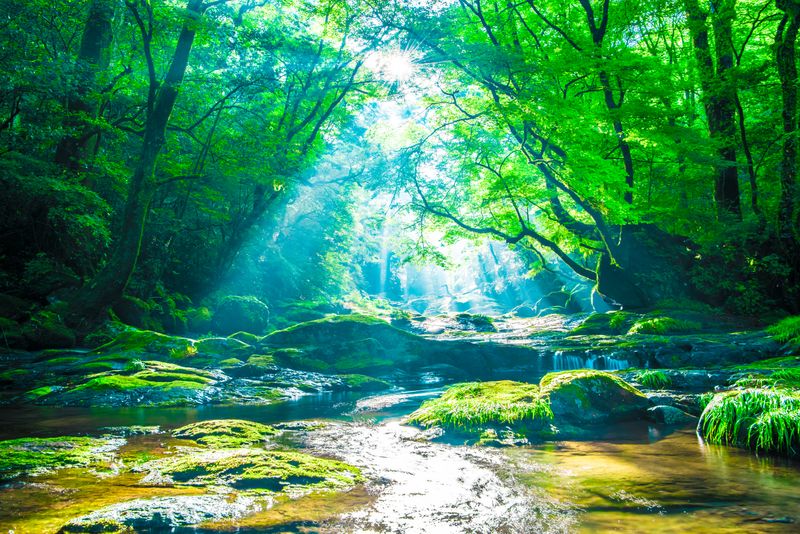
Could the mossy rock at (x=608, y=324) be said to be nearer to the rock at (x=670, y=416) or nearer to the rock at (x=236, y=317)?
the rock at (x=670, y=416)

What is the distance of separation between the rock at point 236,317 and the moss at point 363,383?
10318mm

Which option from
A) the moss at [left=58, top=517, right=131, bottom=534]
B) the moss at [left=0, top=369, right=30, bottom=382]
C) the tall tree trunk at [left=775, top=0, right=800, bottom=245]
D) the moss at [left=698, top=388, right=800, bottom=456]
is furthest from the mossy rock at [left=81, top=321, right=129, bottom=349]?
the tall tree trunk at [left=775, top=0, right=800, bottom=245]

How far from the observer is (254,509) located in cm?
330

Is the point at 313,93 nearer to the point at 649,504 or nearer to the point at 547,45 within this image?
the point at 547,45

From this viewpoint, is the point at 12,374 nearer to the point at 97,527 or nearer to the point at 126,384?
the point at 126,384

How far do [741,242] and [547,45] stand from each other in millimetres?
9431

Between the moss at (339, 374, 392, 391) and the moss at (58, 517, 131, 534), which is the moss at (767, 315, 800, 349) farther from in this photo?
the moss at (58, 517, 131, 534)

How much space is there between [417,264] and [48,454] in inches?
644

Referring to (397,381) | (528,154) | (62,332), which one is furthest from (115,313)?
(528,154)

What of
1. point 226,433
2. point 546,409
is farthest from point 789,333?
point 226,433

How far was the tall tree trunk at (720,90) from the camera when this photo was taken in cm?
1355

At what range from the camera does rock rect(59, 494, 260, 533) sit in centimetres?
284

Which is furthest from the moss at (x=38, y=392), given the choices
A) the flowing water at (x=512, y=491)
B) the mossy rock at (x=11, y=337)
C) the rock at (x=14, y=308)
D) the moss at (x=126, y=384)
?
the rock at (x=14, y=308)

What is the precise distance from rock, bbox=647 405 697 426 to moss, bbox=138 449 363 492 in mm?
4430
